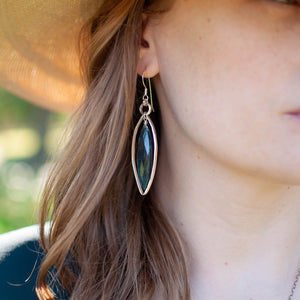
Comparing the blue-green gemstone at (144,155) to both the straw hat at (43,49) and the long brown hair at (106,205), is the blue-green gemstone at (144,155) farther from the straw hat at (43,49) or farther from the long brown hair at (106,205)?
the straw hat at (43,49)

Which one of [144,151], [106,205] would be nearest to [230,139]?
[144,151]

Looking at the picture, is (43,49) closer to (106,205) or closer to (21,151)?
(106,205)

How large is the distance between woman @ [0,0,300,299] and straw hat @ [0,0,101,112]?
0.09 metres

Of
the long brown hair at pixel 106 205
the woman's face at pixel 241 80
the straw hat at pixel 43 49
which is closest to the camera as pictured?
the woman's face at pixel 241 80

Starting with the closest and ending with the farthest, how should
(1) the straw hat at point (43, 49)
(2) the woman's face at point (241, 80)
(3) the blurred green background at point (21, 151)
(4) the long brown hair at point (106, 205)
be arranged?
(2) the woman's face at point (241, 80) < (4) the long brown hair at point (106, 205) < (1) the straw hat at point (43, 49) < (3) the blurred green background at point (21, 151)

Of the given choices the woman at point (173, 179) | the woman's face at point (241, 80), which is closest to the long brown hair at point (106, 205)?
the woman at point (173, 179)

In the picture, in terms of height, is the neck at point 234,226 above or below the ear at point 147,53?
below

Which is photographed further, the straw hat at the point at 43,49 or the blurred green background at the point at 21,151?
the blurred green background at the point at 21,151

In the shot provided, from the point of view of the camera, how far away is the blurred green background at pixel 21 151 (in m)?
4.45

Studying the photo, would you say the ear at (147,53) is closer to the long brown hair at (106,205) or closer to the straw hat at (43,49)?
the long brown hair at (106,205)

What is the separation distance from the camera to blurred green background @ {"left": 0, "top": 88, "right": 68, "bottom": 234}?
445 cm

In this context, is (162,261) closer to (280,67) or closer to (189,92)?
(189,92)

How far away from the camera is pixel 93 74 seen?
1.45 m

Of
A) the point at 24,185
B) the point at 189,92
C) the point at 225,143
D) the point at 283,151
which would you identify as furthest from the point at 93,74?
the point at 24,185
